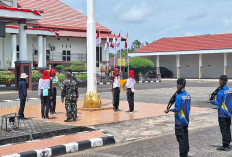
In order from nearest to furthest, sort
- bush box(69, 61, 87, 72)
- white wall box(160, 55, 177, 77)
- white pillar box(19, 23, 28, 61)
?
white pillar box(19, 23, 28, 61) → bush box(69, 61, 87, 72) → white wall box(160, 55, 177, 77)

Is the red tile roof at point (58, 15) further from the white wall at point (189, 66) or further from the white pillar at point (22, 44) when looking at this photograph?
the white pillar at point (22, 44)

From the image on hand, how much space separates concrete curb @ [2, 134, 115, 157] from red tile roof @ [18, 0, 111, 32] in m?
34.6

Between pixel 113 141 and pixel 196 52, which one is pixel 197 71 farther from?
pixel 113 141

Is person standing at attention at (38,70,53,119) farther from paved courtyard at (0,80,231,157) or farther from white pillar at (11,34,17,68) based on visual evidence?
white pillar at (11,34,17,68)

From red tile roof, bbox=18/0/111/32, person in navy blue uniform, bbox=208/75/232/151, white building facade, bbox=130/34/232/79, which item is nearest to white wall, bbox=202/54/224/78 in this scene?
white building facade, bbox=130/34/232/79

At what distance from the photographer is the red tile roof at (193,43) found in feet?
154

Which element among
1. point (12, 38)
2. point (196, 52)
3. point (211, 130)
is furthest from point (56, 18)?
point (211, 130)

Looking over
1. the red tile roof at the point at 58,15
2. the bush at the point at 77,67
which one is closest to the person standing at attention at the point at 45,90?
the bush at the point at 77,67

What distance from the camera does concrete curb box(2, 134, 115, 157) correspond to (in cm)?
814

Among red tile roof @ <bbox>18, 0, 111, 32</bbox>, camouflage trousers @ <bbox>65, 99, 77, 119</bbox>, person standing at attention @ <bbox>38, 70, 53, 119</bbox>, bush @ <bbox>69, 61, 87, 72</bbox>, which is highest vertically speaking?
red tile roof @ <bbox>18, 0, 111, 32</bbox>

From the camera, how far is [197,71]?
166 feet

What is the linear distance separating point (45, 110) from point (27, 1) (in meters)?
35.0

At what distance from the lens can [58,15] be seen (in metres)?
47.1

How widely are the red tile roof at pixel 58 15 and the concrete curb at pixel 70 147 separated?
1363 inches
